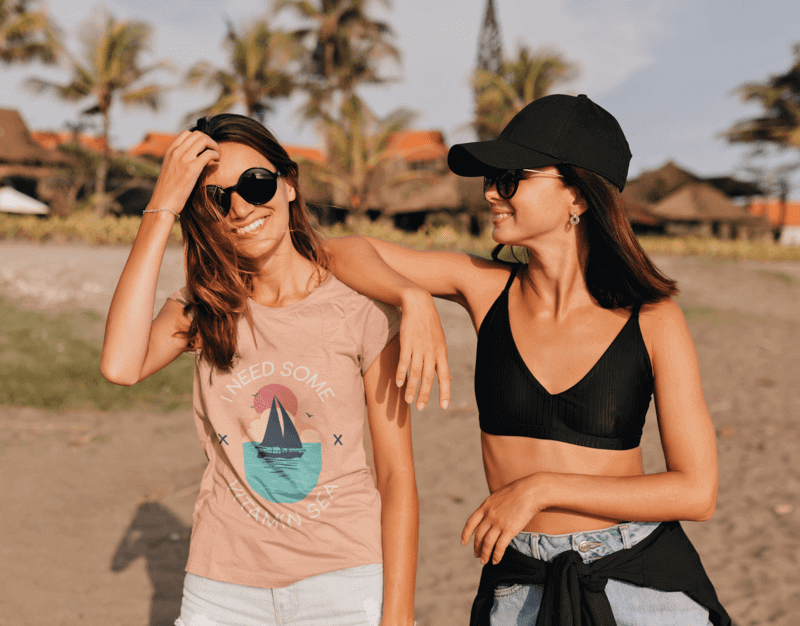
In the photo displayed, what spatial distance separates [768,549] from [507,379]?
4.72m

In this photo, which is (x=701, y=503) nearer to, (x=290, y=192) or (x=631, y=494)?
(x=631, y=494)

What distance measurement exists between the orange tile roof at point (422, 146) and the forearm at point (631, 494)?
27042 mm

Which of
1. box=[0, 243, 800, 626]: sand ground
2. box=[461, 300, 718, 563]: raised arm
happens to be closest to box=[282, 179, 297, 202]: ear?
box=[461, 300, 718, 563]: raised arm

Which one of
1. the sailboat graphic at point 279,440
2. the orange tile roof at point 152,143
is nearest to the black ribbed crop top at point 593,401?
the sailboat graphic at point 279,440

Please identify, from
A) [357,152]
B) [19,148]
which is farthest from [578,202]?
[19,148]

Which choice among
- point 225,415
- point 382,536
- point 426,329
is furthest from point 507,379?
point 225,415

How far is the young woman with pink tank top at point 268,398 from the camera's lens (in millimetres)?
1737

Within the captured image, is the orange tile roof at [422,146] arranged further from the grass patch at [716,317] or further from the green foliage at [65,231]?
the grass patch at [716,317]

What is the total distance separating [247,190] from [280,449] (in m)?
0.84

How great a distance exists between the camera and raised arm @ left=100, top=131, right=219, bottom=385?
5.67ft

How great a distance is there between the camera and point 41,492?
6074 mm

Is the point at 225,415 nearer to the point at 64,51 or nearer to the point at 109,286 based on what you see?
the point at 109,286

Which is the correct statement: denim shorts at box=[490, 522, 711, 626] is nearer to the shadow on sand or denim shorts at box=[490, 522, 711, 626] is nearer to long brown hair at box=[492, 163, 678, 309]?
long brown hair at box=[492, 163, 678, 309]

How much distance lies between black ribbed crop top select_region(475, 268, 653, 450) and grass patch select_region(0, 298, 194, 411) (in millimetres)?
7990
